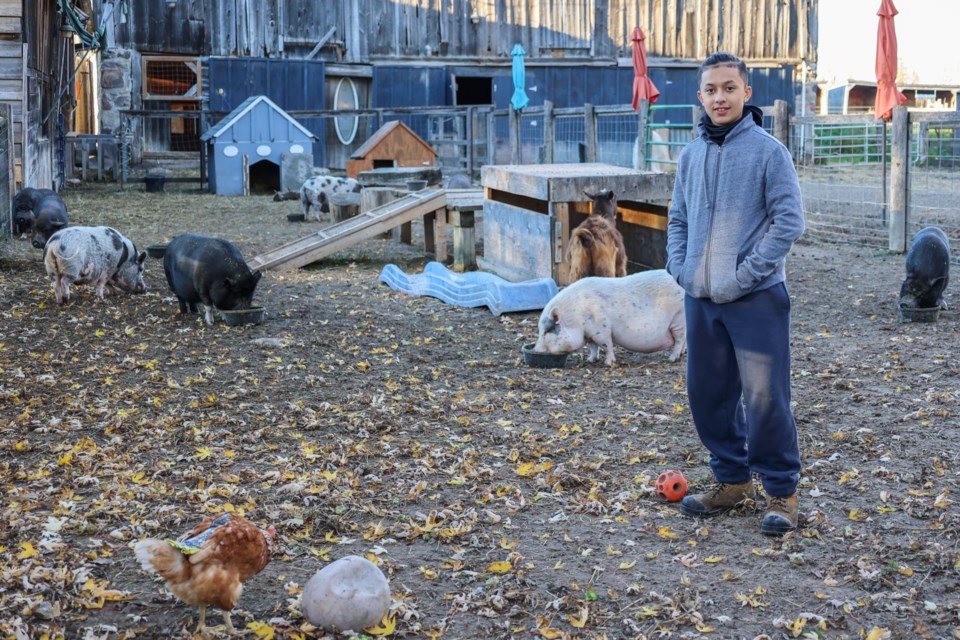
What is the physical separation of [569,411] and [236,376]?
2.50 metres

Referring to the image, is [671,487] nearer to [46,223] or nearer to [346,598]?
[346,598]

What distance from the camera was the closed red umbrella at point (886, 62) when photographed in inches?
527

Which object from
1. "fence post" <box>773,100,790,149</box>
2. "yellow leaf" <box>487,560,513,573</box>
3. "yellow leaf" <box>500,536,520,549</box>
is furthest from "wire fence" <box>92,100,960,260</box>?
"yellow leaf" <box>487,560,513,573</box>

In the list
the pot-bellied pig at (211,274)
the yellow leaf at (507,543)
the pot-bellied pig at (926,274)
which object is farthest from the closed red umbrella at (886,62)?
the yellow leaf at (507,543)

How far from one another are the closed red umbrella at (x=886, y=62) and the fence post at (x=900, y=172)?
30 centimetres

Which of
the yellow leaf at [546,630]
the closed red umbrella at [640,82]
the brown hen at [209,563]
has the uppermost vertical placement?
the closed red umbrella at [640,82]

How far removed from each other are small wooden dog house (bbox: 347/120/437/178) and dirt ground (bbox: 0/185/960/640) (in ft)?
41.7

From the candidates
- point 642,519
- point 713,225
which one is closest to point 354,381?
point 642,519

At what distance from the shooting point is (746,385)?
4605 millimetres

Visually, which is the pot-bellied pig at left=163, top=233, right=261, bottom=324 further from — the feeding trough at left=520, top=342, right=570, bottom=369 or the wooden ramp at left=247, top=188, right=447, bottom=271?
the feeding trough at left=520, top=342, right=570, bottom=369

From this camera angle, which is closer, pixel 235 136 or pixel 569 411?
pixel 569 411

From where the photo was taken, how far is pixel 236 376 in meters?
7.88

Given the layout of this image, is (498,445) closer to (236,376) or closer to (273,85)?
(236,376)

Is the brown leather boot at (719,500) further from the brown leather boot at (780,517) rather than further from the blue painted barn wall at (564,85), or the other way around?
the blue painted barn wall at (564,85)
